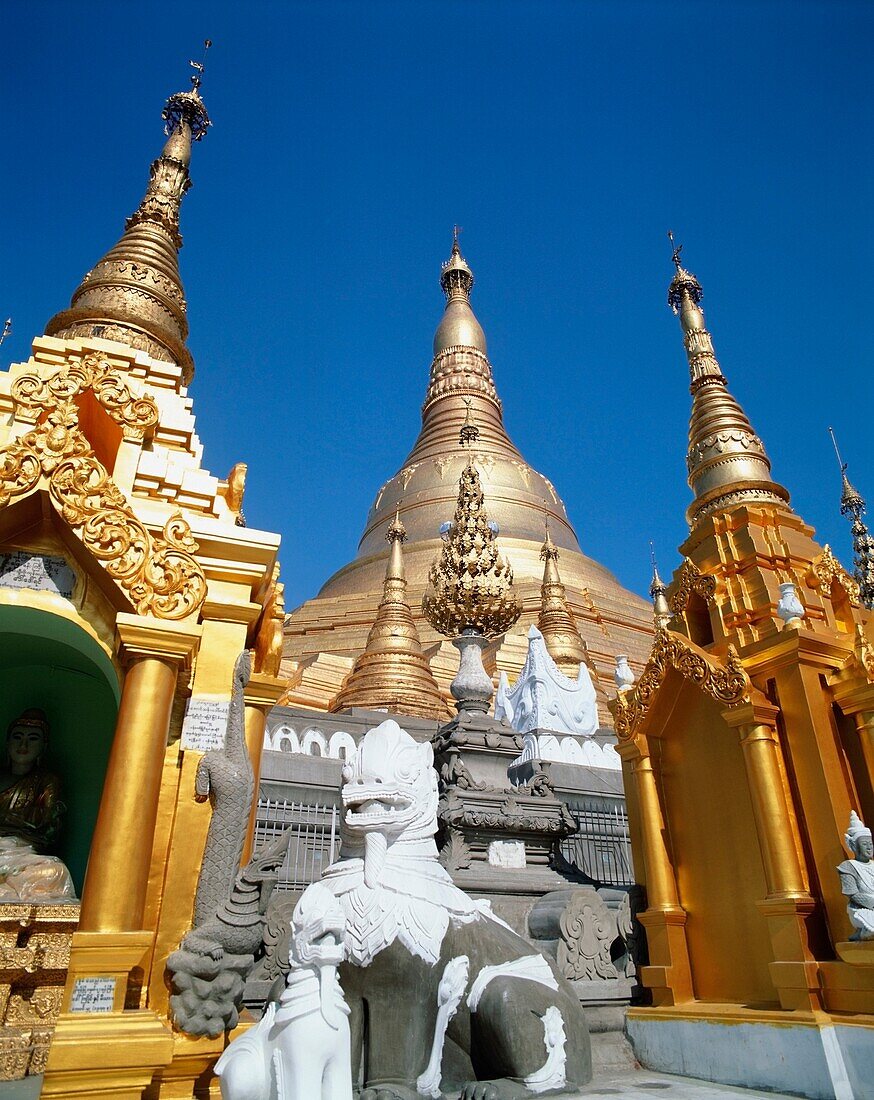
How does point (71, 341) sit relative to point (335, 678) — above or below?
below

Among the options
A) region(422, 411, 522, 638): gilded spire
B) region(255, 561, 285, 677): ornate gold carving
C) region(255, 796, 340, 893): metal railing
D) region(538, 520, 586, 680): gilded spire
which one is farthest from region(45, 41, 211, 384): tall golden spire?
region(538, 520, 586, 680): gilded spire

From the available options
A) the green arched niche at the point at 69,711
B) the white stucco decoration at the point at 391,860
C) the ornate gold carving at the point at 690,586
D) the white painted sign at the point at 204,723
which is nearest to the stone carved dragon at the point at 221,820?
the white painted sign at the point at 204,723

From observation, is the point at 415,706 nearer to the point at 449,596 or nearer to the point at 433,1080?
the point at 449,596

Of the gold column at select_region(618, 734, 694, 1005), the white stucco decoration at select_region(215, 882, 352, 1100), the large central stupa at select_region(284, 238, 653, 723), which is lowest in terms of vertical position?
the white stucco decoration at select_region(215, 882, 352, 1100)

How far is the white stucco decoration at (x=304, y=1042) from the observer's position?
2.43 m

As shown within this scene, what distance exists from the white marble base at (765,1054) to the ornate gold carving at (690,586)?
3.32 meters

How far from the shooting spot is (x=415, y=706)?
1609cm

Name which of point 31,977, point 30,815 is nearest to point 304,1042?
point 31,977

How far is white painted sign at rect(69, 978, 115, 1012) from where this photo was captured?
346 centimetres

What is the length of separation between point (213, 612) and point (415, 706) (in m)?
11.5

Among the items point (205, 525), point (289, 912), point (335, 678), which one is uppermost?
point (335, 678)

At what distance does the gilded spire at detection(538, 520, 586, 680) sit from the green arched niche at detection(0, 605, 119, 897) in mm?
14209

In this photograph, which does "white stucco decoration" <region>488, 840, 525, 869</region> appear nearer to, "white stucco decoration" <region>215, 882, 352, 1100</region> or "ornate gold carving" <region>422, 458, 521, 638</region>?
"ornate gold carving" <region>422, 458, 521, 638</region>

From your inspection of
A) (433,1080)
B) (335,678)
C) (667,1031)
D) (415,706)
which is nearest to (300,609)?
(335,678)
